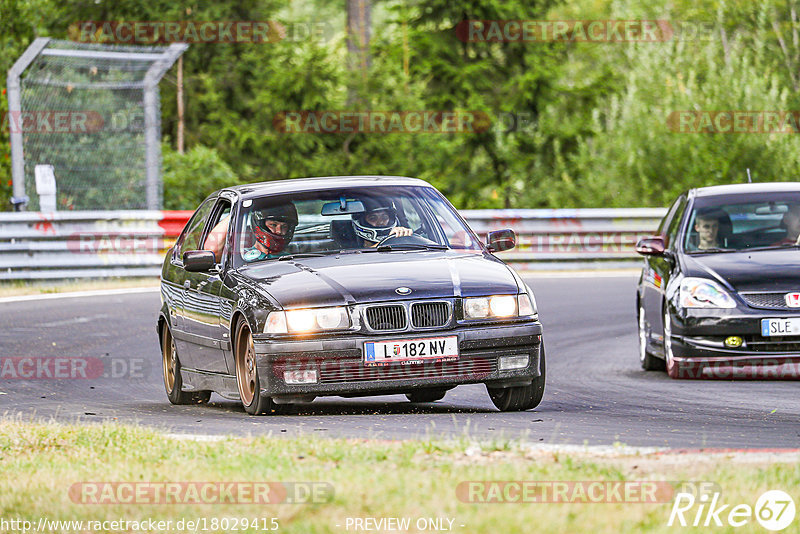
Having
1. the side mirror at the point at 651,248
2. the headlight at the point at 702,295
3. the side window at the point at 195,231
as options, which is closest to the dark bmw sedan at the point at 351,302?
the side window at the point at 195,231

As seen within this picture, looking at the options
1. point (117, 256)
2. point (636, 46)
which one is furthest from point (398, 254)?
point (636, 46)

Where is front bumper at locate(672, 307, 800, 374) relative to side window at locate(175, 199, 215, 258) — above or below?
below

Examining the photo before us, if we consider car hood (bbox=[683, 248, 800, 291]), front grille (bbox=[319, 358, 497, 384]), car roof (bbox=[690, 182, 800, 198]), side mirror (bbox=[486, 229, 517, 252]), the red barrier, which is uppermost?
side mirror (bbox=[486, 229, 517, 252])

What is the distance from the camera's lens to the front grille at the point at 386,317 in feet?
29.5

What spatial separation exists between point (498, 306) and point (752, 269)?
3570mm

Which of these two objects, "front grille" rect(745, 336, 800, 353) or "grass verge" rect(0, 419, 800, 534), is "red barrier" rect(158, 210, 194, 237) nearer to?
"front grille" rect(745, 336, 800, 353)

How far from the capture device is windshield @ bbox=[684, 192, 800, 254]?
12784 millimetres

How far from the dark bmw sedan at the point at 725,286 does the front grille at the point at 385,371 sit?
352 centimetres

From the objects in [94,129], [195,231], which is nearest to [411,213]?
[195,231]

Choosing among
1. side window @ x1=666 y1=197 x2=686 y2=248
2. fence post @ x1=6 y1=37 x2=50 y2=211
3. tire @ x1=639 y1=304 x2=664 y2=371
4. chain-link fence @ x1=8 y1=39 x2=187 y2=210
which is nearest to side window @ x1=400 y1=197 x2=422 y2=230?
side window @ x1=666 y1=197 x2=686 y2=248

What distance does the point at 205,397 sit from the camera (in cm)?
1138

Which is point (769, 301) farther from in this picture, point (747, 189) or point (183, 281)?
point (183, 281)

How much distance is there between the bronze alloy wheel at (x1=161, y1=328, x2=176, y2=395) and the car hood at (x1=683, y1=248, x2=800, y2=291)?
402 cm

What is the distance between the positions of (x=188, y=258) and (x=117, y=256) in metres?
12.2
